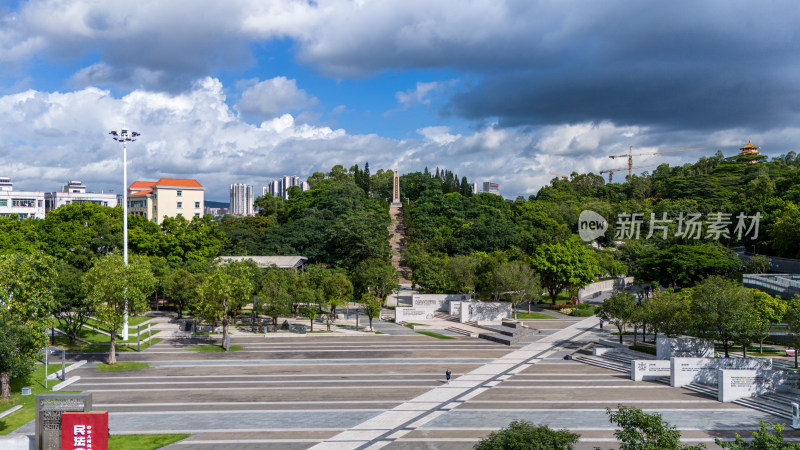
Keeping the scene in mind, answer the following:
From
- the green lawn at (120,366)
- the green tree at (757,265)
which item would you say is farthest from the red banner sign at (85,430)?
the green tree at (757,265)

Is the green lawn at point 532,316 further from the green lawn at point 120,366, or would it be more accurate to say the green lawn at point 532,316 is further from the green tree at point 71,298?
the green tree at point 71,298

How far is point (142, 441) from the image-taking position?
64.1 ft

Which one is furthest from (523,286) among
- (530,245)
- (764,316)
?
(764,316)

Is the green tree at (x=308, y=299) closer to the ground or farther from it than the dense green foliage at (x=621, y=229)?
closer to the ground

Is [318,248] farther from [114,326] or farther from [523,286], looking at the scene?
[114,326]

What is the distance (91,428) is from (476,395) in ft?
54.6

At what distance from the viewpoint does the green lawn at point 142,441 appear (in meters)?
19.0

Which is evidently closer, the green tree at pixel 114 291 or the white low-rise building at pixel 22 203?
the green tree at pixel 114 291

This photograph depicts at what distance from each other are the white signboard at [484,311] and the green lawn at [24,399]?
3263 cm

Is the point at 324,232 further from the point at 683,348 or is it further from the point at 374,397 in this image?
the point at 683,348

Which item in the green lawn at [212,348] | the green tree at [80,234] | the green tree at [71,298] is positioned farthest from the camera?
the green tree at [80,234]

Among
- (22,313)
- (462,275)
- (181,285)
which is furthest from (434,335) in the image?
(22,313)

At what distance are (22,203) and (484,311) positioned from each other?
321 feet

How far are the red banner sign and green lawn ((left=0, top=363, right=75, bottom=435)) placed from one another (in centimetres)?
528
